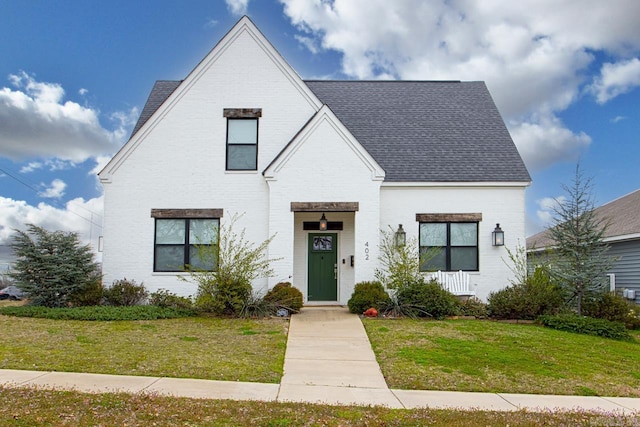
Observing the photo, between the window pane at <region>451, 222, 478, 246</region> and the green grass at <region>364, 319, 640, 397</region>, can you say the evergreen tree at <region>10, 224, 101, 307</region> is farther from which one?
the window pane at <region>451, 222, 478, 246</region>

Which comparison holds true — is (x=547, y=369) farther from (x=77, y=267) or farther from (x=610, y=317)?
(x=77, y=267)

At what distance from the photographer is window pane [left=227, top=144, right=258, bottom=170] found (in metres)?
17.0

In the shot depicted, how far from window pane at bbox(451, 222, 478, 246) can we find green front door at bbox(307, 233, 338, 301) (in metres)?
3.87

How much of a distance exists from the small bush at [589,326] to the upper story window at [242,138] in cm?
993

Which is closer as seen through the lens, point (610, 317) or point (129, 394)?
point (129, 394)

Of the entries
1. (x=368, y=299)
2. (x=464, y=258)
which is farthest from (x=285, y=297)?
(x=464, y=258)

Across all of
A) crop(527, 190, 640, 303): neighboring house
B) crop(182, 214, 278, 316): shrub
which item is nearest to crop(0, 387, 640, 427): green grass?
crop(182, 214, 278, 316): shrub

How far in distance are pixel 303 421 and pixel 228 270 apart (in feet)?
28.4

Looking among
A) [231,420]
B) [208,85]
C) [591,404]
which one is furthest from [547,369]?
[208,85]

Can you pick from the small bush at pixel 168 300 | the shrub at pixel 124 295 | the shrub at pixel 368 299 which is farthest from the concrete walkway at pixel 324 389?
the shrub at pixel 124 295

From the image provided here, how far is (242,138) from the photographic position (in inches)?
674

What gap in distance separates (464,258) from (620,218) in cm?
953

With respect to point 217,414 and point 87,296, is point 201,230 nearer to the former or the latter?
point 87,296

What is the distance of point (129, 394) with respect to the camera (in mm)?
7449
